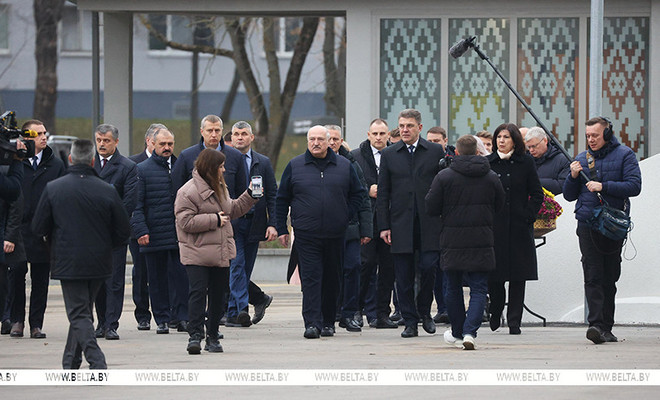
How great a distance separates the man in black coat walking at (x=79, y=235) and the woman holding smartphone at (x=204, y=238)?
1.27 metres

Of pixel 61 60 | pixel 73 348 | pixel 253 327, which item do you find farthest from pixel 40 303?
pixel 61 60

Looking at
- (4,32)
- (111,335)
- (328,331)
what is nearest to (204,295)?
(111,335)

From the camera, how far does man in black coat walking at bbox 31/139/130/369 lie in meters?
10.8

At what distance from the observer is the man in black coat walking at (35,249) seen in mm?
14173

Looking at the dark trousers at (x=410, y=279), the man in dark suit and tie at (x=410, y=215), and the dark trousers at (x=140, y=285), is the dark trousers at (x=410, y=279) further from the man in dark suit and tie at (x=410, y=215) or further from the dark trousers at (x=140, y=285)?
the dark trousers at (x=140, y=285)

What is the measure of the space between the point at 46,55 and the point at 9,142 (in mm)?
31516

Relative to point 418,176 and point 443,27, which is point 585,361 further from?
point 443,27

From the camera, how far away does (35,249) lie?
46.5 feet

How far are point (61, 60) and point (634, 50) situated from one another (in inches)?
1543

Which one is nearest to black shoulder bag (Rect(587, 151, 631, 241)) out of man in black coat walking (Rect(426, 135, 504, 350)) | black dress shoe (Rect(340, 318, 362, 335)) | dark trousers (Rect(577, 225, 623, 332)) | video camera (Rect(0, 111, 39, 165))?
dark trousers (Rect(577, 225, 623, 332))

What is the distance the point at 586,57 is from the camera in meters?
21.9

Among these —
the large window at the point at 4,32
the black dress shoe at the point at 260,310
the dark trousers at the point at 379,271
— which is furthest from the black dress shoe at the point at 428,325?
the large window at the point at 4,32

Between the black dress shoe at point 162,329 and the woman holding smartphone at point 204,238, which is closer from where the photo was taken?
the woman holding smartphone at point 204,238

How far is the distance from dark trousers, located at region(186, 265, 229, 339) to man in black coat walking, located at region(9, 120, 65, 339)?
7.91 feet
